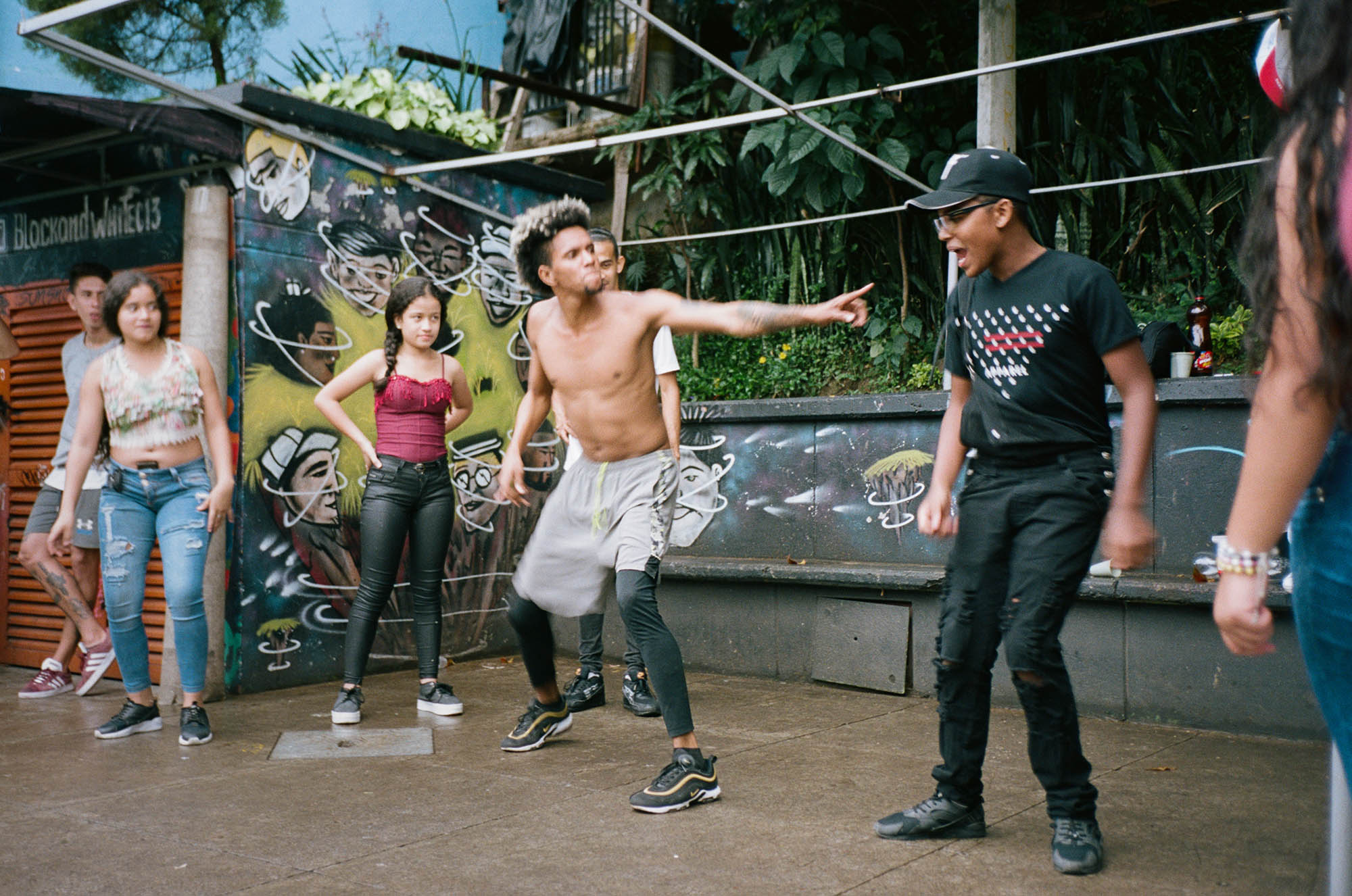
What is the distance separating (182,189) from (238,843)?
3.98 meters

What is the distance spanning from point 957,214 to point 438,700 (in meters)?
3.48

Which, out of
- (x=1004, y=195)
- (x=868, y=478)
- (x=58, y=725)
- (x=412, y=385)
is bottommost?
(x=58, y=725)

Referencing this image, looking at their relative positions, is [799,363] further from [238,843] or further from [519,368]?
[238,843]

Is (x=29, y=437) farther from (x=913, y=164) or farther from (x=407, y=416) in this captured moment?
(x=913, y=164)

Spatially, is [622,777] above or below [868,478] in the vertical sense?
below

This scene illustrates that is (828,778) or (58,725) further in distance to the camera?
(58,725)

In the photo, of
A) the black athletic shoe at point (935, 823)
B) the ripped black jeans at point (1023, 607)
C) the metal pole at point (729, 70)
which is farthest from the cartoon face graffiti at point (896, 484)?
the black athletic shoe at point (935, 823)

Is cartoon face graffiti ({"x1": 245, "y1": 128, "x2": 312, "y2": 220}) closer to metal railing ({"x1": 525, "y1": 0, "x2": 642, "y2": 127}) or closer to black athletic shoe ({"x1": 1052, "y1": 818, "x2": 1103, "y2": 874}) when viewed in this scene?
metal railing ({"x1": 525, "y1": 0, "x2": 642, "y2": 127})

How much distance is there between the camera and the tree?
867cm

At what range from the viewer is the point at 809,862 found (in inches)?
129

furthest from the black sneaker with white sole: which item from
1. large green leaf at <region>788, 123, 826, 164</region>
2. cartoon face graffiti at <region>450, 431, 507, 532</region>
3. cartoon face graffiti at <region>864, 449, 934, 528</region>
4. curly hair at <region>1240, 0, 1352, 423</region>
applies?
curly hair at <region>1240, 0, 1352, 423</region>

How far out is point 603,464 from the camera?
423cm

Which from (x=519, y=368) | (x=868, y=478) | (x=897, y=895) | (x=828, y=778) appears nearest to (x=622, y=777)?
(x=828, y=778)

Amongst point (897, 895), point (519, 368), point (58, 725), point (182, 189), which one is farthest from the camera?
point (519, 368)
